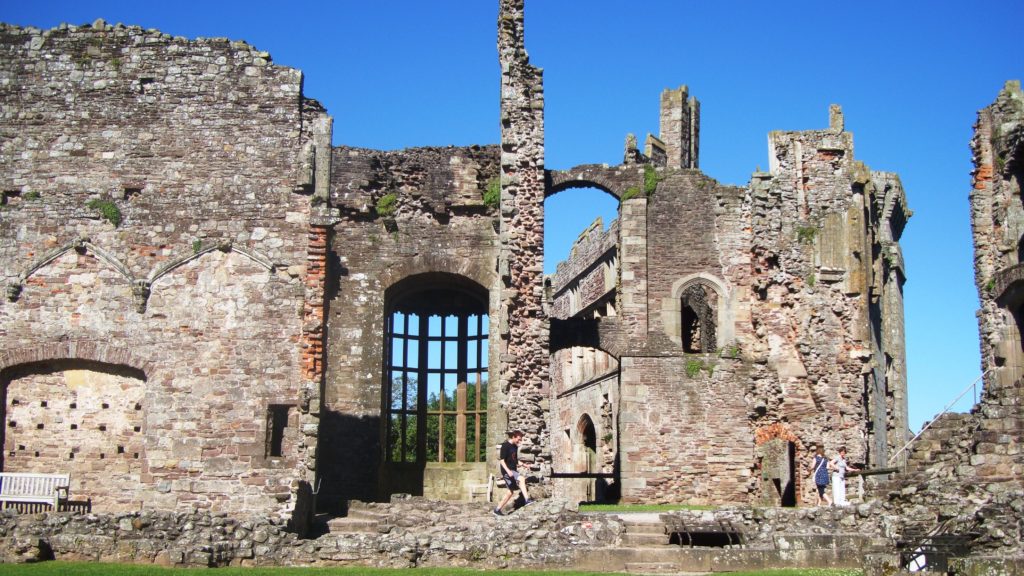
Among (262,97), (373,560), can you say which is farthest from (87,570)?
(262,97)

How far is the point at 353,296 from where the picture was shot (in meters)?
25.0

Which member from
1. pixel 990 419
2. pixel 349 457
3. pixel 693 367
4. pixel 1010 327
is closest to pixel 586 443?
pixel 693 367

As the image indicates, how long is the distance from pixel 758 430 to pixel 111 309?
590 inches

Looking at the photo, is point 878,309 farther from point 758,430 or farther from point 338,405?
point 338,405

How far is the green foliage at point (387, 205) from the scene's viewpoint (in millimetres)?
25516

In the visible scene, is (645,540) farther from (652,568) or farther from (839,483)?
(839,483)

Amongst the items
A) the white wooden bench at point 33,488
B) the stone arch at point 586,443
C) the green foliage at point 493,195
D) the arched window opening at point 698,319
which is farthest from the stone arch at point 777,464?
the white wooden bench at point 33,488

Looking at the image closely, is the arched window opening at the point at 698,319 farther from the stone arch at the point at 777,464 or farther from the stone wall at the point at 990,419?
the stone wall at the point at 990,419

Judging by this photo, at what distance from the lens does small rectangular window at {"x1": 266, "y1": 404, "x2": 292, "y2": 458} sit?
19438 mm

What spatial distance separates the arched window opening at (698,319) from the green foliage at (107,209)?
14.1m

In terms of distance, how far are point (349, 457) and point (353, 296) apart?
3303 mm

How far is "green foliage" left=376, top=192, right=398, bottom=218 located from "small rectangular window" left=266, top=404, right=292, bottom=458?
22.5 feet

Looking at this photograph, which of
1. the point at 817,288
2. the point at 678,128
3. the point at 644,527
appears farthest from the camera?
the point at 678,128

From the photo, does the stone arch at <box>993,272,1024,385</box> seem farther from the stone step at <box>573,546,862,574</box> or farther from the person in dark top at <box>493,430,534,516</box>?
the person in dark top at <box>493,430,534,516</box>
